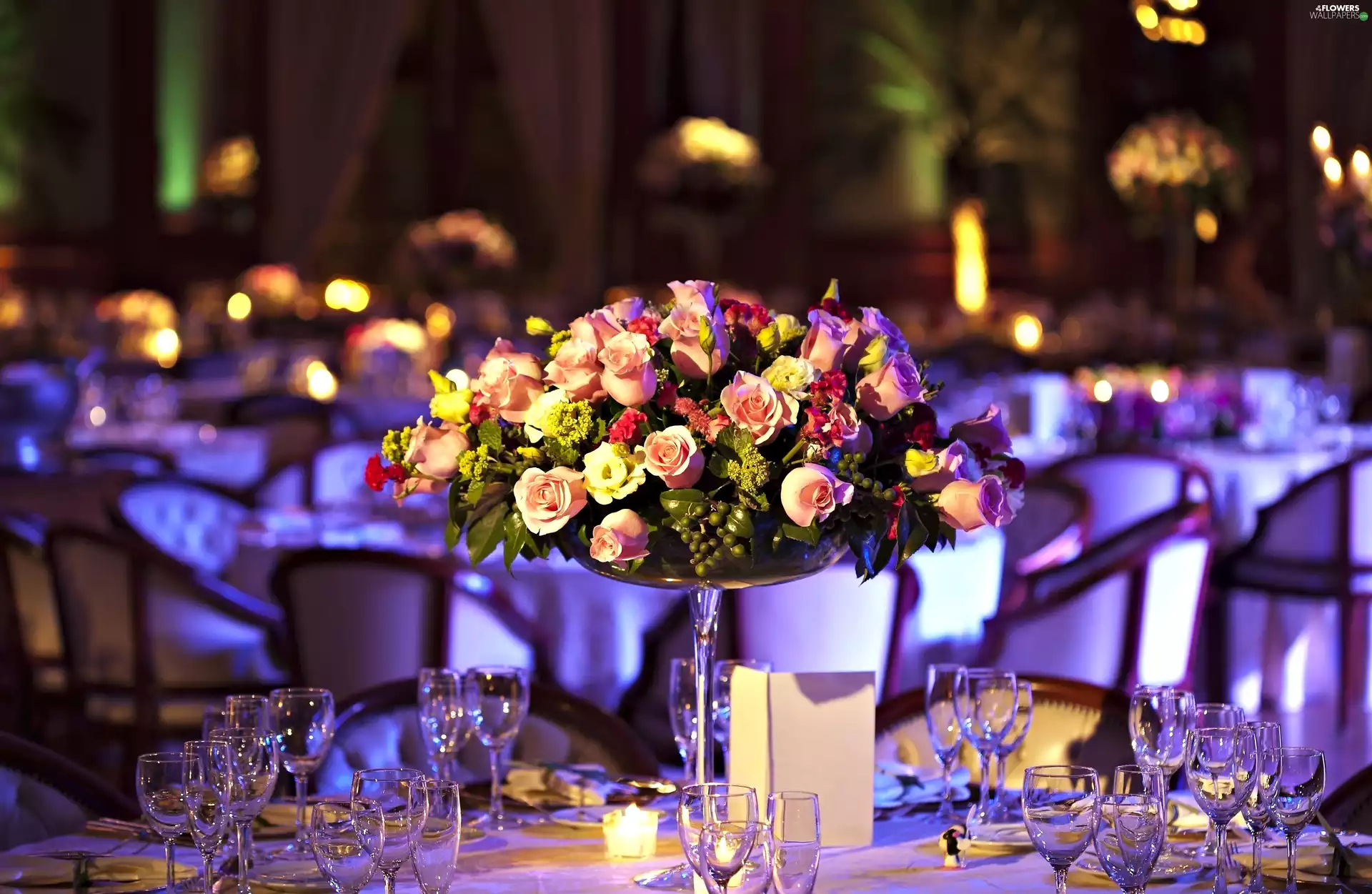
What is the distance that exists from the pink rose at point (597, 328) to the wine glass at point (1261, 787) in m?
0.77

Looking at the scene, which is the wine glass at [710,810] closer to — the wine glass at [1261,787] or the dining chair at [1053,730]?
the wine glass at [1261,787]

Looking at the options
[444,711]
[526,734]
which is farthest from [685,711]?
[526,734]

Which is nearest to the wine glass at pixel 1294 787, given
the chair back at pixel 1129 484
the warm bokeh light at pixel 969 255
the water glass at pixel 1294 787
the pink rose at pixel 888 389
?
the water glass at pixel 1294 787

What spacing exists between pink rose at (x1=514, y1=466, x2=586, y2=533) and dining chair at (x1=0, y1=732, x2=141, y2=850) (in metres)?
0.82

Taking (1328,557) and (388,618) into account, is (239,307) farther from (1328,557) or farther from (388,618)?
(388,618)

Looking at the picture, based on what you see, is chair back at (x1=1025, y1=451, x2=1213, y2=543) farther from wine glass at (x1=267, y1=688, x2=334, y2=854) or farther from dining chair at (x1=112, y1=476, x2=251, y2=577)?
wine glass at (x1=267, y1=688, x2=334, y2=854)

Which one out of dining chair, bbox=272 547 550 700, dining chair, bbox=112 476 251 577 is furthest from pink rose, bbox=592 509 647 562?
dining chair, bbox=112 476 251 577

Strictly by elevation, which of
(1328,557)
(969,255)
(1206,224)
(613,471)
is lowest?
(1328,557)

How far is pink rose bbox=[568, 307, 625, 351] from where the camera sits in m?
1.94

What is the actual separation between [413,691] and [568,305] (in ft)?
32.3

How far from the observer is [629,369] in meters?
1.89

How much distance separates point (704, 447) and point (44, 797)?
1.05 m

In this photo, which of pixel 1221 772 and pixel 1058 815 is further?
pixel 1221 772

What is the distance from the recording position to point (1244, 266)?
11.7m
